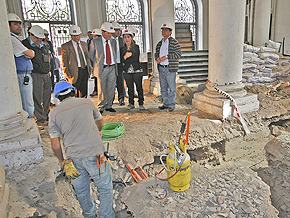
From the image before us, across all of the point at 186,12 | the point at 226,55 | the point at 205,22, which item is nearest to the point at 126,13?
the point at 186,12

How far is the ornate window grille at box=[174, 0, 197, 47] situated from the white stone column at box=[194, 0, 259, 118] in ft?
26.1

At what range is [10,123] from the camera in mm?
3129

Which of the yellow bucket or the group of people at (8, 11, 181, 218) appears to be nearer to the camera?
the group of people at (8, 11, 181, 218)

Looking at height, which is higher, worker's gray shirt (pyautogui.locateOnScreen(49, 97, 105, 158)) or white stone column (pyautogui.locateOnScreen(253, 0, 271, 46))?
white stone column (pyautogui.locateOnScreen(253, 0, 271, 46))

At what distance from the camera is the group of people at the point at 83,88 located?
2416mm

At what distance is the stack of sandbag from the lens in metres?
7.45

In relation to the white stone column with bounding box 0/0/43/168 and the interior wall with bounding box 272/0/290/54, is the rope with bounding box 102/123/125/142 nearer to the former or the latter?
the white stone column with bounding box 0/0/43/168

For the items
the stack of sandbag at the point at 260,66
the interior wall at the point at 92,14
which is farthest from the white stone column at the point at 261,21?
the interior wall at the point at 92,14

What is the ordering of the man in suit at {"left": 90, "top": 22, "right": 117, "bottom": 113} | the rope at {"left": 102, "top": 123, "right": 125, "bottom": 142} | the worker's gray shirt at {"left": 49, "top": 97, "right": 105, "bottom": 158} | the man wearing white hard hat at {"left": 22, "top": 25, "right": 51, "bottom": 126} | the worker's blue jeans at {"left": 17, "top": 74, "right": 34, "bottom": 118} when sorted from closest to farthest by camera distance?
the worker's gray shirt at {"left": 49, "top": 97, "right": 105, "bottom": 158}, the worker's blue jeans at {"left": 17, "top": 74, "right": 34, "bottom": 118}, the rope at {"left": 102, "top": 123, "right": 125, "bottom": 142}, the man wearing white hard hat at {"left": 22, "top": 25, "right": 51, "bottom": 126}, the man in suit at {"left": 90, "top": 22, "right": 117, "bottom": 113}

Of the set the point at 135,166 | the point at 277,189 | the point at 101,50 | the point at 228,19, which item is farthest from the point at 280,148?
the point at 101,50

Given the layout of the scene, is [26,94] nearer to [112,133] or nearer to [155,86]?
[112,133]

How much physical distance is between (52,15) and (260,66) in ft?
27.8

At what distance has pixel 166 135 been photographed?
14.0ft

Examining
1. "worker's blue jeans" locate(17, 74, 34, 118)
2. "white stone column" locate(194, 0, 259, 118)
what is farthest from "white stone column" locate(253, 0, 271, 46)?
"worker's blue jeans" locate(17, 74, 34, 118)
